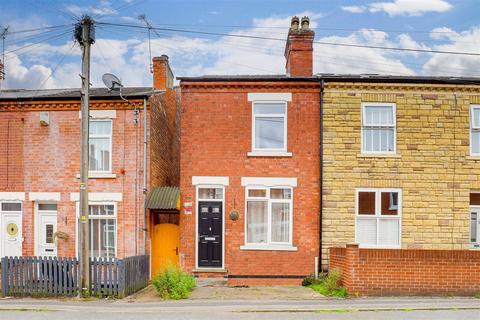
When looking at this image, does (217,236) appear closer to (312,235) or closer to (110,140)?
(312,235)

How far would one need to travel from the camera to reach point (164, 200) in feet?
54.4

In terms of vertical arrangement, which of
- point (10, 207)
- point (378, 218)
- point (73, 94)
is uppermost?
point (73, 94)

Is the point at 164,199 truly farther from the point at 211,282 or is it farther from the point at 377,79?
the point at 377,79

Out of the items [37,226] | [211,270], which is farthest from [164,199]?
[37,226]

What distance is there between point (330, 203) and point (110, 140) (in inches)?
320

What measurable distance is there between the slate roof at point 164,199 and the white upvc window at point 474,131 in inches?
406

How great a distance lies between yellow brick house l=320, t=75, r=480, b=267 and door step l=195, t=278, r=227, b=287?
11.5 feet

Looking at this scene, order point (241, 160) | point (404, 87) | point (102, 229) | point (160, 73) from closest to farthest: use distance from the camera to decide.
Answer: point (404, 87) → point (241, 160) → point (102, 229) → point (160, 73)

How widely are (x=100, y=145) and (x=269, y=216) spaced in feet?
21.8

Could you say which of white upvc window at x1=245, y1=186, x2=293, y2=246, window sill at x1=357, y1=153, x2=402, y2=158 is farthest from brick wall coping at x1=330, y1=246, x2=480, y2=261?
window sill at x1=357, y1=153, x2=402, y2=158

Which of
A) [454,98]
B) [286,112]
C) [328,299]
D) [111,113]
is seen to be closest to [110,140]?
[111,113]

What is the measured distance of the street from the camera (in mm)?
11133

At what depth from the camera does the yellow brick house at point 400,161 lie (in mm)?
16156

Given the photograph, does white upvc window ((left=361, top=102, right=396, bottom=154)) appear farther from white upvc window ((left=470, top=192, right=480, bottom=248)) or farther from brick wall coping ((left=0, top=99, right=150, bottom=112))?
brick wall coping ((left=0, top=99, right=150, bottom=112))
